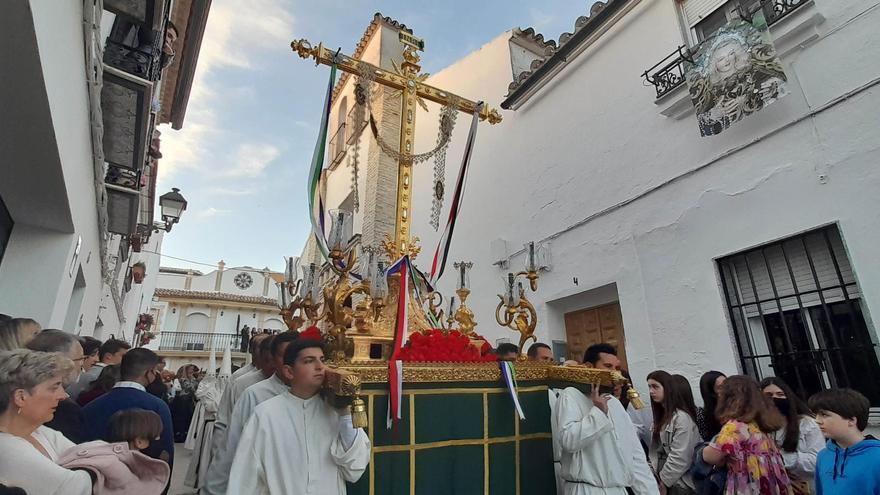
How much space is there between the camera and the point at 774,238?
3.88m

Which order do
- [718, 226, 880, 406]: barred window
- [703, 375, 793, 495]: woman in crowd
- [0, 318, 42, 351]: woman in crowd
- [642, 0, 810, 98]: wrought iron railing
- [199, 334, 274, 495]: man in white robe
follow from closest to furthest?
[0, 318, 42, 351]: woman in crowd < [703, 375, 793, 495]: woman in crowd < [199, 334, 274, 495]: man in white robe < [718, 226, 880, 406]: barred window < [642, 0, 810, 98]: wrought iron railing

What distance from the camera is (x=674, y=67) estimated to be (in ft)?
16.2

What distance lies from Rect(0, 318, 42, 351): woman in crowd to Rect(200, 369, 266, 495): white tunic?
108 centimetres

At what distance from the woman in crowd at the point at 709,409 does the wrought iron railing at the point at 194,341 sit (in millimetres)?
21339

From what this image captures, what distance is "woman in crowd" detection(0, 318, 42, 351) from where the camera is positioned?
6.51ft

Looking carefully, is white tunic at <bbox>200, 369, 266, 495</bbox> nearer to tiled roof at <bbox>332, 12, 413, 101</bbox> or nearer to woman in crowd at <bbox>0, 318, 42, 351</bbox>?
woman in crowd at <bbox>0, 318, 42, 351</bbox>

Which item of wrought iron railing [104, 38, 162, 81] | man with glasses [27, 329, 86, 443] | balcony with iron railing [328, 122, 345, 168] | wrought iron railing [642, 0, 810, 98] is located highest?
balcony with iron railing [328, 122, 345, 168]

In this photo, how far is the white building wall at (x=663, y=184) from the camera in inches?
142

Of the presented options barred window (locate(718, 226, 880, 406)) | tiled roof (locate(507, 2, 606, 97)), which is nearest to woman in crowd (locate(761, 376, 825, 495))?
barred window (locate(718, 226, 880, 406))

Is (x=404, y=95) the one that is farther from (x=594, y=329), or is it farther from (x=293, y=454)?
(x=594, y=329)

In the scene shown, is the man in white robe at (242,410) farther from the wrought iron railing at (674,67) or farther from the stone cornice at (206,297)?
the stone cornice at (206,297)

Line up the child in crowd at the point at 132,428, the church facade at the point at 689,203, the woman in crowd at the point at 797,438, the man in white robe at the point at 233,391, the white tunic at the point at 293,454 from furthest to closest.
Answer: the church facade at the point at 689,203, the man in white robe at the point at 233,391, the woman in crowd at the point at 797,438, the white tunic at the point at 293,454, the child in crowd at the point at 132,428

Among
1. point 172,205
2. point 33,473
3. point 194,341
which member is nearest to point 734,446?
point 33,473

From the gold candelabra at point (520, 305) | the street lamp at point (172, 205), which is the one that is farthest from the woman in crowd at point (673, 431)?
the street lamp at point (172, 205)
